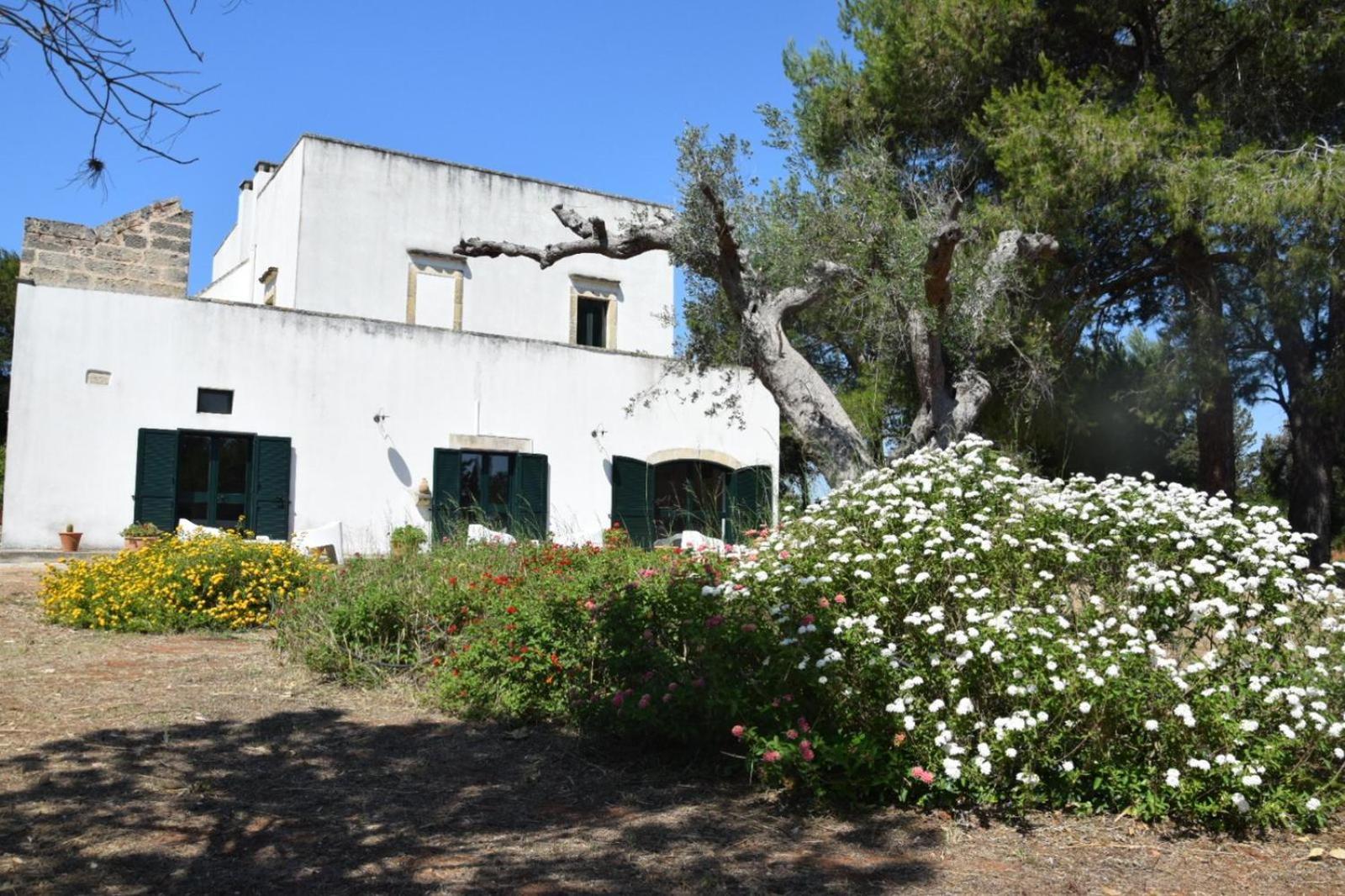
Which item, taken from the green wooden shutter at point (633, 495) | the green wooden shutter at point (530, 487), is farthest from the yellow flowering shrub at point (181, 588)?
the green wooden shutter at point (633, 495)

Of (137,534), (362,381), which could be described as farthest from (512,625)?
(362,381)

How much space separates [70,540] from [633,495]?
7.42 m

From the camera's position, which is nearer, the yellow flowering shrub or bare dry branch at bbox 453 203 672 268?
the yellow flowering shrub

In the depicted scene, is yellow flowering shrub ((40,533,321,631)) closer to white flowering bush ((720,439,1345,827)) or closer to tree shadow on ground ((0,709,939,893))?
tree shadow on ground ((0,709,939,893))

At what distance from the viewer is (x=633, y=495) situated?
15812mm

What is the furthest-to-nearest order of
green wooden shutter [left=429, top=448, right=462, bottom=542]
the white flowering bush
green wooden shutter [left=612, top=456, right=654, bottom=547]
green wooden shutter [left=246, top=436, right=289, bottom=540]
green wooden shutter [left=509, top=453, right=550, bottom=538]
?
green wooden shutter [left=612, top=456, right=654, bottom=547], green wooden shutter [left=509, top=453, right=550, bottom=538], green wooden shutter [left=429, top=448, right=462, bottom=542], green wooden shutter [left=246, top=436, right=289, bottom=540], the white flowering bush

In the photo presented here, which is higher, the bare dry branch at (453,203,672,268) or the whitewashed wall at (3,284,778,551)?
the bare dry branch at (453,203,672,268)

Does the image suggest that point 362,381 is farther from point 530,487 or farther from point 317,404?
point 530,487

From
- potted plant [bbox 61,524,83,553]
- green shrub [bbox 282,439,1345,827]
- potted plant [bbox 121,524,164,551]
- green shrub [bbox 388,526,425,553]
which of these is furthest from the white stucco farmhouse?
green shrub [bbox 282,439,1345,827]

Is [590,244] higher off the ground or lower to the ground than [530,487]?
higher


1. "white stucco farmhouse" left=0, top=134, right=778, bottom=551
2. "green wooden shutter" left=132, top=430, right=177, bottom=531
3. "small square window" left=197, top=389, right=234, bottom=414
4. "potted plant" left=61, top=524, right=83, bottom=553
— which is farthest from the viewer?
"small square window" left=197, top=389, right=234, bottom=414

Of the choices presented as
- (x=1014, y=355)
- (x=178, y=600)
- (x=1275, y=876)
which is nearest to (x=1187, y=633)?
(x=1275, y=876)

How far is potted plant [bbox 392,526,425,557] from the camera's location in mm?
7609

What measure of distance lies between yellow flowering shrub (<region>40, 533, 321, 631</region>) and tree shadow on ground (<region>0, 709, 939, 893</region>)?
3070 mm
